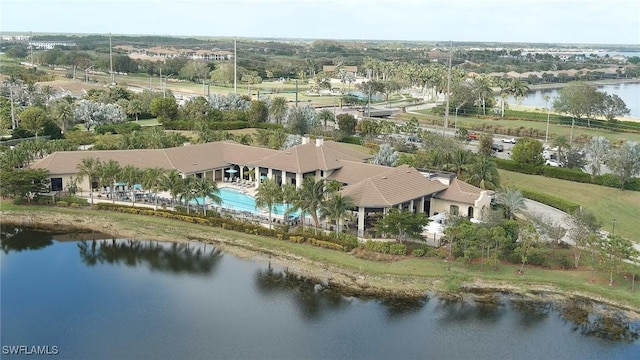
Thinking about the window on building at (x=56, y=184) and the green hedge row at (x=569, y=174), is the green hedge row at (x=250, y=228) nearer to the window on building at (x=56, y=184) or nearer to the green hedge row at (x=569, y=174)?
the window on building at (x=56, y=184)

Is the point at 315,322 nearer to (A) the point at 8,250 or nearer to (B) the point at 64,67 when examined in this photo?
(A) the point at 8,250

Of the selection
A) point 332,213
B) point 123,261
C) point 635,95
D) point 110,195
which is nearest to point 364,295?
point 332,213

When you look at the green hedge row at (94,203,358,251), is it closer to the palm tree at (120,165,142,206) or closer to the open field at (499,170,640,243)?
the palm tree at (120,165,142,206)

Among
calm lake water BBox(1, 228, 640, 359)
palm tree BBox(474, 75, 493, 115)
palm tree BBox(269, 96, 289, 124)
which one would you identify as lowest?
calm lake water BBox(1, 228, 640, 359)

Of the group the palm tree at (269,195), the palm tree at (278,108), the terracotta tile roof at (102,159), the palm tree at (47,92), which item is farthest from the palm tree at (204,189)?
the palm tree at (47,92)

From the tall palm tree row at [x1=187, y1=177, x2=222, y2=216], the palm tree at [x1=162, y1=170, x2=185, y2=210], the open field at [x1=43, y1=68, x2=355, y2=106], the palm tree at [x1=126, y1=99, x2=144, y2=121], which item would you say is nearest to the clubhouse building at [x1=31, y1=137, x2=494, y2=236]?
the palm tree at [x1=162, y1=170, x2=185, y2=210]
